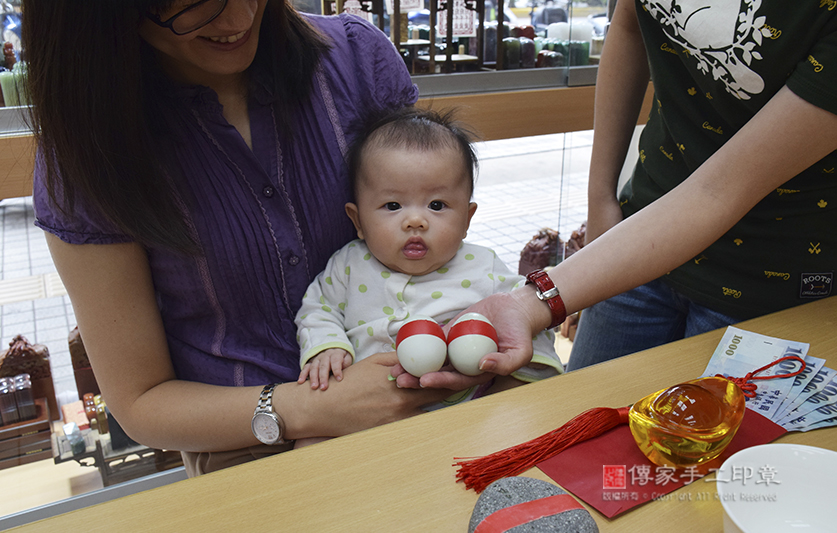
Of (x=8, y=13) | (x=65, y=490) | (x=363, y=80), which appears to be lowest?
(x=65, y=490)

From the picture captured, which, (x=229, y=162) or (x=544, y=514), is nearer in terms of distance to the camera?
(x=544, y=514)

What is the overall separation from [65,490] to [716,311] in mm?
2137

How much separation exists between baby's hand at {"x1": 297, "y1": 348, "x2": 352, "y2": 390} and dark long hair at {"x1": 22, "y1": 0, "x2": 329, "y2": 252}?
299 millimetres

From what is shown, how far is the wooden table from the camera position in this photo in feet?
2.31

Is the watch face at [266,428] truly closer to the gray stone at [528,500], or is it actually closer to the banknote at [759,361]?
the gray stone at [528,500]

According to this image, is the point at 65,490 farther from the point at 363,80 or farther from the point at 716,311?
the point at 716,311

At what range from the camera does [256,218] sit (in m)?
1.15

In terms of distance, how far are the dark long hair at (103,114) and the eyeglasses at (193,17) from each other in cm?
3

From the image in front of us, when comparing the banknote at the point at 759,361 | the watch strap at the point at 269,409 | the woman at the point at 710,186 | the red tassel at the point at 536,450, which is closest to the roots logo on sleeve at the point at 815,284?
the woman at the point at 710,186

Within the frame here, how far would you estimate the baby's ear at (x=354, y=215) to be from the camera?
127cm

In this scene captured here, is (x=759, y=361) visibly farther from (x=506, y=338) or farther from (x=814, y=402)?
(x=506, y=338)

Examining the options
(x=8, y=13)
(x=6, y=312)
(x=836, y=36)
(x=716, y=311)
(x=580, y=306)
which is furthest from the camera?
(x=6, y=312)

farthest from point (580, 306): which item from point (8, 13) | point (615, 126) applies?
point (8, 13)

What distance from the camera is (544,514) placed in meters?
0.62
